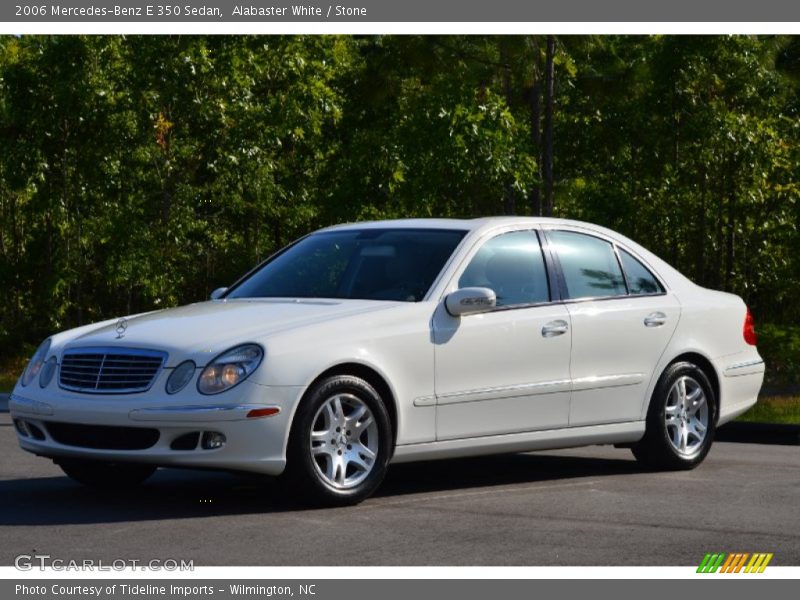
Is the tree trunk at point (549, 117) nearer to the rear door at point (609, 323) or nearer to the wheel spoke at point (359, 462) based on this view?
the rear door at point (609, 323)

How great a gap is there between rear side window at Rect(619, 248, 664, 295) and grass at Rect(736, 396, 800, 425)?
452 cm

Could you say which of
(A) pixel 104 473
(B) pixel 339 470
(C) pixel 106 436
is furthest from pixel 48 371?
(B) pixel 339 470

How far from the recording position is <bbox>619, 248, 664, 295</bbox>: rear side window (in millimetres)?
11031

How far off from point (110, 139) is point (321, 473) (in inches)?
857

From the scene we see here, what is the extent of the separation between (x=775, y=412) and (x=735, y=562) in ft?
32.6

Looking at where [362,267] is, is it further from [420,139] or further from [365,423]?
[420,139]

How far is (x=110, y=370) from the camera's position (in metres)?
8.79

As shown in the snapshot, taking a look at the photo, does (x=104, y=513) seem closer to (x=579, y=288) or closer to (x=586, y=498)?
(x=586, y=498)

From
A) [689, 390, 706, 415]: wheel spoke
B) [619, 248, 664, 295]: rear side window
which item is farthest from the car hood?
[689, 390, 706, 415]: wheel spoke

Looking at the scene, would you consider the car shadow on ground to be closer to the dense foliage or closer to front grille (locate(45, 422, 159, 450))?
front grille (locate(45, 422, 159, 450))

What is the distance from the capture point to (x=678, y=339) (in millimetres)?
11000

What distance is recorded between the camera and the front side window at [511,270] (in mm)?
9953

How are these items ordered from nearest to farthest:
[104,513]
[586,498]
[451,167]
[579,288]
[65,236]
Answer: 1. [104,513]
2. [586,498]
3. [579,288]
4. [451,167]
5. [65,236]
